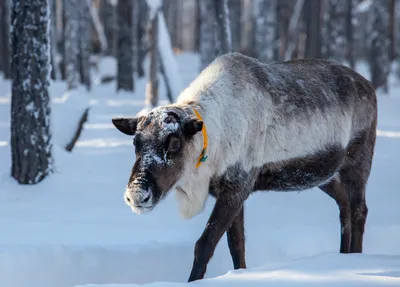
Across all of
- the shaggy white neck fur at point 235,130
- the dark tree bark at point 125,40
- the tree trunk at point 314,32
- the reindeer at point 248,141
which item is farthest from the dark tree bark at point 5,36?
the shaggy white neck fur at point 235,130

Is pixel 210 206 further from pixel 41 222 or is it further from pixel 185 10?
pixel 185 10

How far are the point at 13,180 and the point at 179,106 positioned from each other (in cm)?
351

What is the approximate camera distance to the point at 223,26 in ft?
35.8

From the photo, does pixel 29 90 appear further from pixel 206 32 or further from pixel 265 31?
pixel 265 31

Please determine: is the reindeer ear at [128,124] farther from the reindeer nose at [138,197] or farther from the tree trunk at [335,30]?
the tree trunk at [335,30]

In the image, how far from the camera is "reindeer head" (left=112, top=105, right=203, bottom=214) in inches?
176

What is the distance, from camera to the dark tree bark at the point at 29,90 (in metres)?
7.78

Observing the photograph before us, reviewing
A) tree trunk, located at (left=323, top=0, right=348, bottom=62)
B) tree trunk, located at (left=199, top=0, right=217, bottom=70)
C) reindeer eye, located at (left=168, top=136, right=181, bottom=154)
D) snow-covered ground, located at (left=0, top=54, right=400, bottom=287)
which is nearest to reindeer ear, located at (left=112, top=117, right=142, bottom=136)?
reindeer eye, located at (left=168, top=136, right=181, bottom=154)

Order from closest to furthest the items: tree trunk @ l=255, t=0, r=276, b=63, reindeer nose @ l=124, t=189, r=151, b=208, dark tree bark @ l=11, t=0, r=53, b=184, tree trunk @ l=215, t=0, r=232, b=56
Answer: reindeer nose @ l=124, t=189, r=151, b=208, dark tree bark @ l=11, t=0, r=53, b=184, tree trunk @ l=215, t=0, r=232, b=56, tree trunk @ l=255, t=0, r=276, b=63

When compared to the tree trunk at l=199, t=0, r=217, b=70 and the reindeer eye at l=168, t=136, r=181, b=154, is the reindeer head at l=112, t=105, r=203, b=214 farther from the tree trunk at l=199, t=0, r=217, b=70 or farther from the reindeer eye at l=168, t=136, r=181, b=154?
the tree trunk at l=199, t=0, r=217, b=70

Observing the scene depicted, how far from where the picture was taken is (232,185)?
16.8 feet

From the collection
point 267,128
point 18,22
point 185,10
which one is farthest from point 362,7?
point 185,10

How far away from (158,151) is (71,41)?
15657mm

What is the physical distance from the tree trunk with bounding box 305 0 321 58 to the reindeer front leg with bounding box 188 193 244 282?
12318 mm
